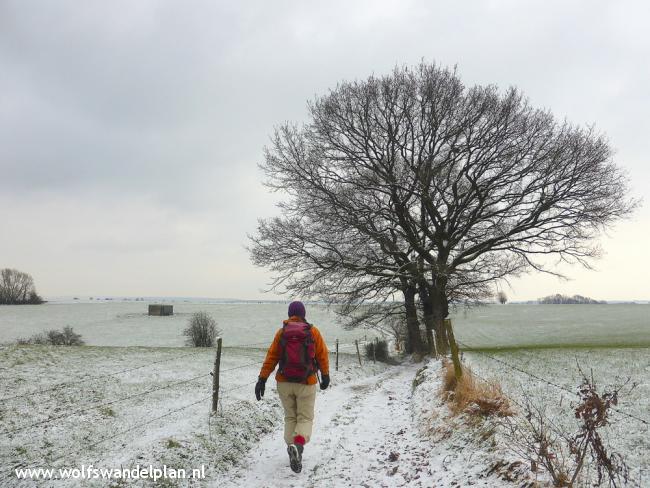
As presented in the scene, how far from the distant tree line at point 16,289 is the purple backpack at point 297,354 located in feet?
441

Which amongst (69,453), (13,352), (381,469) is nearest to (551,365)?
(381,469)

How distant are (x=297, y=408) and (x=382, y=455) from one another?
1539mm

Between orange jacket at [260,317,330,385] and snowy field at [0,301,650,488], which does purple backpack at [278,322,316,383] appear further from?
snowy field at [0,301,650,488]

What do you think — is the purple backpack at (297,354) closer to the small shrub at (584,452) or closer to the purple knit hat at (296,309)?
the purple knit hat at (296,309)

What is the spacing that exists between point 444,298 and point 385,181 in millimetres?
6718

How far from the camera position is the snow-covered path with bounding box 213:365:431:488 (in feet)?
16.5

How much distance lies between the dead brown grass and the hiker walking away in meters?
2.51

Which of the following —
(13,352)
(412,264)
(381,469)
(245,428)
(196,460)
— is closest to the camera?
(381,469)

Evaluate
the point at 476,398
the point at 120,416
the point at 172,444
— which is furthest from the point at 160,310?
the point at 476,398

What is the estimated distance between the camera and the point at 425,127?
1675cm

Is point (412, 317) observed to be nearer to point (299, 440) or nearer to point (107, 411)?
point (107, 411)

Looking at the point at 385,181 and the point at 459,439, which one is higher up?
the point at 385,181

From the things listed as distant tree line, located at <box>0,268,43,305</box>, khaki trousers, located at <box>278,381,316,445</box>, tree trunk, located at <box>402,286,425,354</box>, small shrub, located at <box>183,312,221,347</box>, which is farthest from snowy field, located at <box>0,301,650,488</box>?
distant tree line, located at <box>0,268,43,305</box>

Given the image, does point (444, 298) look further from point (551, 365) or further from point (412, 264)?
point (551, 365)
